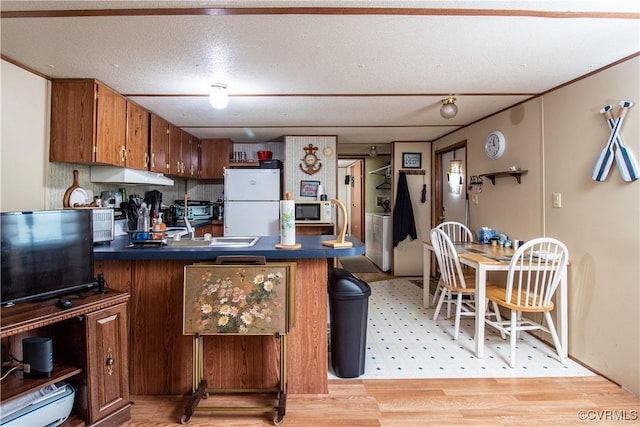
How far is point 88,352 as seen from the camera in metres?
1.59

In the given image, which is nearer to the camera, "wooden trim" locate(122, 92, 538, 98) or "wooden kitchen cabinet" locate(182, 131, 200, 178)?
"wooden trim" locate(122, 92, 538, 98)

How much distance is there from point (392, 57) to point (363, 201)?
4.93m

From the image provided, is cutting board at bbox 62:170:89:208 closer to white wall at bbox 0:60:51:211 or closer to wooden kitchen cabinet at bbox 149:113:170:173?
white wall at bbox 0:60:51:211

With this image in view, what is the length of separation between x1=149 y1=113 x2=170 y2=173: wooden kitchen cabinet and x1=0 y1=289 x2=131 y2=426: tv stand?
6.74ft

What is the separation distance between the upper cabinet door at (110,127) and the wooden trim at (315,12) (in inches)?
37.9

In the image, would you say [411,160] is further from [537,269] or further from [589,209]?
[537,269]

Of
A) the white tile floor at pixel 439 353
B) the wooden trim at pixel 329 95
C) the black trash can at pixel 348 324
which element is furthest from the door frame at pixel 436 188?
the black trash can at pixel 348 324

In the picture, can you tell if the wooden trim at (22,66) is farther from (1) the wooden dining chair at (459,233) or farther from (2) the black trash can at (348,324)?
(1) the wooden dining chair at (459,233)

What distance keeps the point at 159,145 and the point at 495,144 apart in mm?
3779

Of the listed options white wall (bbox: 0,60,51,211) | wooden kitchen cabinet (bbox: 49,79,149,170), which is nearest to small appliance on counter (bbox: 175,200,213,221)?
wooden kitchen cabinet (bbox: 49,79,149,170)

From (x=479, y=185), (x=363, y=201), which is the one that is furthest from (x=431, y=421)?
(x=363, y=201)

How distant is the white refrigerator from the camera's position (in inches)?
177

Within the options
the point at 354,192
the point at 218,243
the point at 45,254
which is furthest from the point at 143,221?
the point at 354,192

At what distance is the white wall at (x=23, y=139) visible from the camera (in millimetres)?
2082
